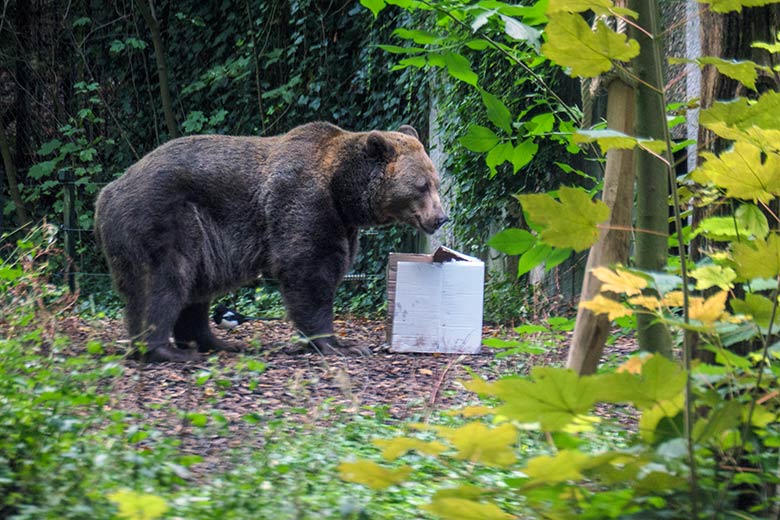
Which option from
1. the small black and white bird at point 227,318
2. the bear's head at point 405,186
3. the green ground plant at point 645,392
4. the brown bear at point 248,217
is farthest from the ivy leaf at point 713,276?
the small black and white bird at point 227,318

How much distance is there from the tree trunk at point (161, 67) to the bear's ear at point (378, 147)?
6432 millimetres

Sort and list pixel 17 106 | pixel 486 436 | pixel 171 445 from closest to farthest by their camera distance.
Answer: pixel 486 436 < pixel 171 445 < pixel 17 106

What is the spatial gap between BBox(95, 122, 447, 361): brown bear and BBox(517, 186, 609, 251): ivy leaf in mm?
4394

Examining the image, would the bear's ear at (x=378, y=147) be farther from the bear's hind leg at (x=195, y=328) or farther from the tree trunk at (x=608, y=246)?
the tree trunk at (x=608, y=246)

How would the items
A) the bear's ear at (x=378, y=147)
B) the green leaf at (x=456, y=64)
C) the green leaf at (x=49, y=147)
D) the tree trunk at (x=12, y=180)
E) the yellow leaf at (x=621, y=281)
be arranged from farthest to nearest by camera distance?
the green leaf at (x=49, y=147), the tree trunk at (x=12, y=180), the bear's ear at (x=378, y=147), the green leaf at (x=456, y=64), the yellow leaf at (x=621, y=281)

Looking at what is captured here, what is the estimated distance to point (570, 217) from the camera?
1904 mm

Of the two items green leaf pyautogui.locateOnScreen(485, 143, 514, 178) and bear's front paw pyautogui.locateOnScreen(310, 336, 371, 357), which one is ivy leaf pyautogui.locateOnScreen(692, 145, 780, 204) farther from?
bear's front paw pyautogui.locateOnScreen(310, 336, 371, 357)

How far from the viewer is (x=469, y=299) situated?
6648 mm

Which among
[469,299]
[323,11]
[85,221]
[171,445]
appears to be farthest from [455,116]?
A: [171,445]

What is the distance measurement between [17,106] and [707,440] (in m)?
13.5

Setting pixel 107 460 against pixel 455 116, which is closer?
pixel 107 460

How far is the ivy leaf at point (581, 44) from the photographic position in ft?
6.12

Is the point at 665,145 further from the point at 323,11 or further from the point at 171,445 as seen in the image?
the point at 323,11

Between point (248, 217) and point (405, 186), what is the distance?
1.17 m
